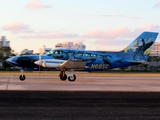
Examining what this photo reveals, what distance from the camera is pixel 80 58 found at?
1407 inches

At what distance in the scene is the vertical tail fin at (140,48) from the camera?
3897 cm

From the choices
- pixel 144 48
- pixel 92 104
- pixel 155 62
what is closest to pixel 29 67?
pixel 144 48

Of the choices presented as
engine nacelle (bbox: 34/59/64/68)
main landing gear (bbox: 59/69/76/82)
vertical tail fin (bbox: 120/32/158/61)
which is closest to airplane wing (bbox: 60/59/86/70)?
engine nacelle (bbox: 34/59/64/68)

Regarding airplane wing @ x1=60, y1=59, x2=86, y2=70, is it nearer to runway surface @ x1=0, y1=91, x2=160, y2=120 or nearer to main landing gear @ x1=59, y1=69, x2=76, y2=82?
main landing gear @ x1=59, y1=69, x2=76, y2=82

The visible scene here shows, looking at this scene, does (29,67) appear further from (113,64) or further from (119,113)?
(119,113)

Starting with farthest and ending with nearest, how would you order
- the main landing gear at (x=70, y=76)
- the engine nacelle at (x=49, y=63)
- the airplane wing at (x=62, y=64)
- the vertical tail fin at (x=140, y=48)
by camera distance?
the vertical tail fin at (x=140, y=48) → the engine nacelle at (x=49, y=63) → the main landing gear at (x=70, y=76) → the airplane wing at (x=62, y=64)

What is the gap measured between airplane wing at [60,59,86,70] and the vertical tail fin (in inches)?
258

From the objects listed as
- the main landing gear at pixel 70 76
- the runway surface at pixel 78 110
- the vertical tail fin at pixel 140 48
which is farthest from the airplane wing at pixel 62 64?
the runway surface at pixel 78 110

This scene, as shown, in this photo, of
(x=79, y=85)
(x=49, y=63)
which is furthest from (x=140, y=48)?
(x=79, y=85)

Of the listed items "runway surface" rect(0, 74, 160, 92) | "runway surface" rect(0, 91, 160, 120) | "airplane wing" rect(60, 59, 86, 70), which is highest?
"airplane wing" rect(60, 59, 86, 70)

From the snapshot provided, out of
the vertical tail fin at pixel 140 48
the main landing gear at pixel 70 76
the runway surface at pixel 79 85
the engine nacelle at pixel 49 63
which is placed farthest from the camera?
the vertical tail fin at pixel 140 48

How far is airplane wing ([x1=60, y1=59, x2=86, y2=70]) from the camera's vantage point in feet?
110

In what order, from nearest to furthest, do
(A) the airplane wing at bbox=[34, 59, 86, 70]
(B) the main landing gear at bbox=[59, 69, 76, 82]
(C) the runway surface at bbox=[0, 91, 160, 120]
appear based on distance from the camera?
(C) the runway surface at bbox=[0, 91, 160, 120]
(A) the airplane wing at bbox=[34, 59, 86, 70]
(B) the main landing gear at bbox=[59, 69, 76, 82]

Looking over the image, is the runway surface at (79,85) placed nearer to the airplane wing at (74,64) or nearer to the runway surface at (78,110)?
the airplane wing at (74,64)
